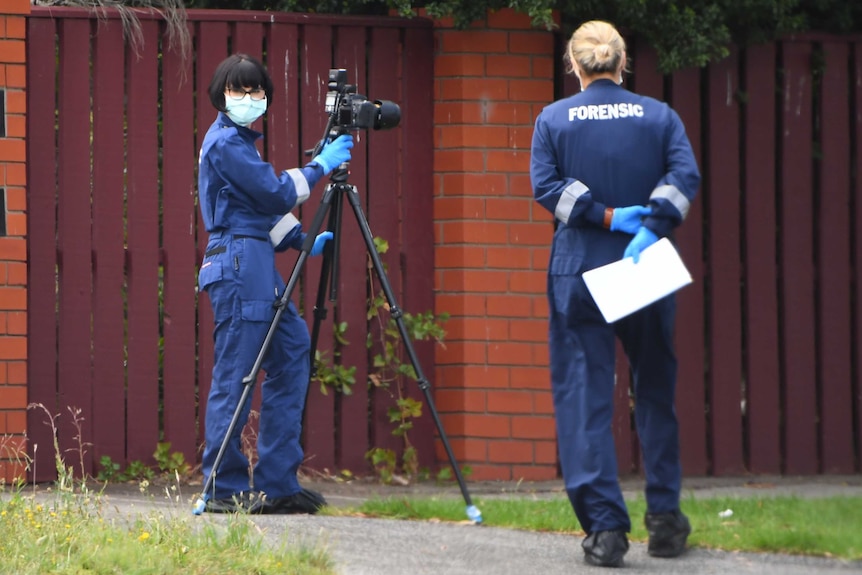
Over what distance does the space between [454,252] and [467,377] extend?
65cm

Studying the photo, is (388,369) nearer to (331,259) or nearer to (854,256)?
(331,259)

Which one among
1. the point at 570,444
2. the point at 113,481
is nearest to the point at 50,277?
the point at 113,481

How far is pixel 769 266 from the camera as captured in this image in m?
7.72

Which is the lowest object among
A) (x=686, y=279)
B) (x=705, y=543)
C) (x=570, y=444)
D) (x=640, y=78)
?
(x=705, y=543)

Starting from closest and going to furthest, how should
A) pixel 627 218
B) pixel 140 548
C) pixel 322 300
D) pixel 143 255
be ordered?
pixel 140 548, pixel 627 218, pixel 322 300, pixel 143 255

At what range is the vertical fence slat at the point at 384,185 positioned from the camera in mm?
7449

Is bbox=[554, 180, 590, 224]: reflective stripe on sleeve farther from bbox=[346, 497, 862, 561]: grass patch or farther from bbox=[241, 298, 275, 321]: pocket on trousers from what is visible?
bbox=[241, 298, 275, 321]: pocket on trousers

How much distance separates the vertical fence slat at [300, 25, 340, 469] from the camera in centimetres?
Result: 738

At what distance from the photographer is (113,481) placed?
7172mm

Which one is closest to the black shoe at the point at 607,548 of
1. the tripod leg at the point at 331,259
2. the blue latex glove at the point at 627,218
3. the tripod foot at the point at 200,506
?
the blue latex glove at the point at 627,218

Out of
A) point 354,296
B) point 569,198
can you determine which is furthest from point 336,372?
point 569,198

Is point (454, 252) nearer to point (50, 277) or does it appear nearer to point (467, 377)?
point (467, 377)

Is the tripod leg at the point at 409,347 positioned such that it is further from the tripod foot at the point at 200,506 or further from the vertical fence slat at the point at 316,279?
the vertical fence slat at the point at 316,279

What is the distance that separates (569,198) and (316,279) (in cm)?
260
